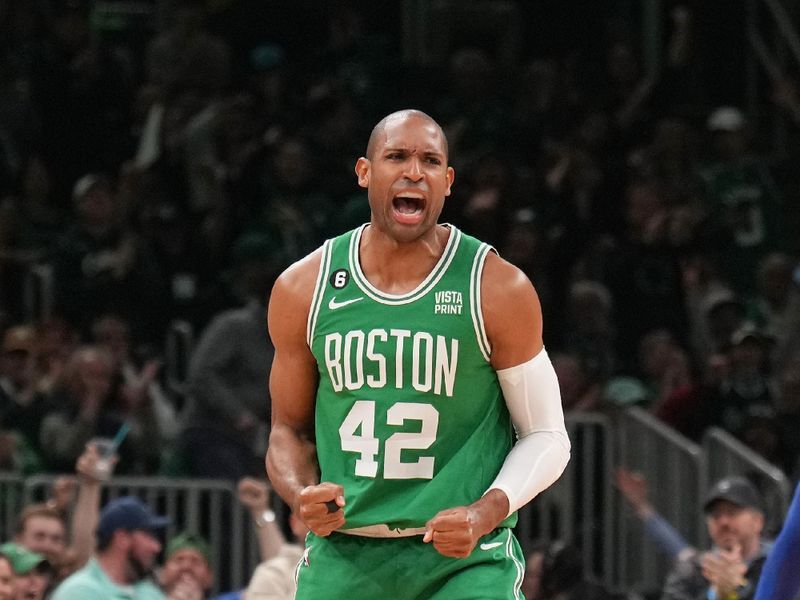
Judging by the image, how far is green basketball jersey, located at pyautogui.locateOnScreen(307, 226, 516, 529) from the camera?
5.40 metres

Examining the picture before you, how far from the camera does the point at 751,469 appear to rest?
10.7m

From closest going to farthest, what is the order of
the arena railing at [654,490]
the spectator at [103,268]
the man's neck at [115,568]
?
the man's neck at [115,568] < the arena railing at [654,490] < the spectator at [103,268]

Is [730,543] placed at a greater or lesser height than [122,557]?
greater

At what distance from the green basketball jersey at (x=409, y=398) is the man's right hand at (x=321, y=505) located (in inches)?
9.6

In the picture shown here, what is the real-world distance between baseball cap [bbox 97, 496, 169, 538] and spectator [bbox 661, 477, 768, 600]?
2.51 metres

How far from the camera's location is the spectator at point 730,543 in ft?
28.3

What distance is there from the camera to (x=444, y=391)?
5.42 meters

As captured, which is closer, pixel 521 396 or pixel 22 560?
pixel 521 396

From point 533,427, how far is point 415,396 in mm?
377

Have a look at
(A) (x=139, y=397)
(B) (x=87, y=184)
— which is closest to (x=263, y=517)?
(A) (x=139, y=397)

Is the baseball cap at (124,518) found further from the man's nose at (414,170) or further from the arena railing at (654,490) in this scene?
the man's nose at (414,170)

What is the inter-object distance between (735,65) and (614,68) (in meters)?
1.51

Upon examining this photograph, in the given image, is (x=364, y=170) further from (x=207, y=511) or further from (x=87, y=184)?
(x=87, y=184)

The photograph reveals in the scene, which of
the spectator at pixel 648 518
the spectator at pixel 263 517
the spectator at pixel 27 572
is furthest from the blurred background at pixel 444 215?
the spectator at pixel 27 572
